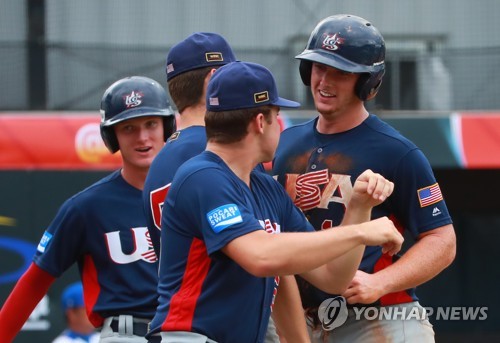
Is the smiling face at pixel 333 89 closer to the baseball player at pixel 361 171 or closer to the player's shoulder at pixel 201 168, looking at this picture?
the baseball player at pixel 361 171

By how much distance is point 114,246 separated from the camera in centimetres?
486

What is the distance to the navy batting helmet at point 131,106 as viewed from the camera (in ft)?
16.2

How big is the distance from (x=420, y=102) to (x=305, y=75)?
600cm

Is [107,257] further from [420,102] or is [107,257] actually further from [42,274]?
[420,102]

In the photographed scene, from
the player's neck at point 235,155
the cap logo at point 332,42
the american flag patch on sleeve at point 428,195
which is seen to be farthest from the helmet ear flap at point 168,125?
the player's neck at point 235,155

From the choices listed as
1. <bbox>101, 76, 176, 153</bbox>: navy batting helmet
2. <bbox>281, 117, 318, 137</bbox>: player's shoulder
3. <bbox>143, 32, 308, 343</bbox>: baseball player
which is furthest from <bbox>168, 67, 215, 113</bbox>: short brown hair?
<bbox>101, 76, 176, 153</bbox>: navy batting helmet

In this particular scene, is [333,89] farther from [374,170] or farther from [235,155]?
[235,155]

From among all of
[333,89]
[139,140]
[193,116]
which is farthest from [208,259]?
[139,140]

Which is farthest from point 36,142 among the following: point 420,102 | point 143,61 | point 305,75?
point 305,75

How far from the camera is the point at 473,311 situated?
671cm

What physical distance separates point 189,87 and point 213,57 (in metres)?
0.16

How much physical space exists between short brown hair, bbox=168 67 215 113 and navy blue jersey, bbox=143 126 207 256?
0.15m

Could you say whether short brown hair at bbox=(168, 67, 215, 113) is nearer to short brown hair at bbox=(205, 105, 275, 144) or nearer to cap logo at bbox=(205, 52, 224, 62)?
cap logo at bbox=(205, 52, 224, 62)

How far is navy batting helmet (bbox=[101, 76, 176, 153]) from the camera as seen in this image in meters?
4.94
